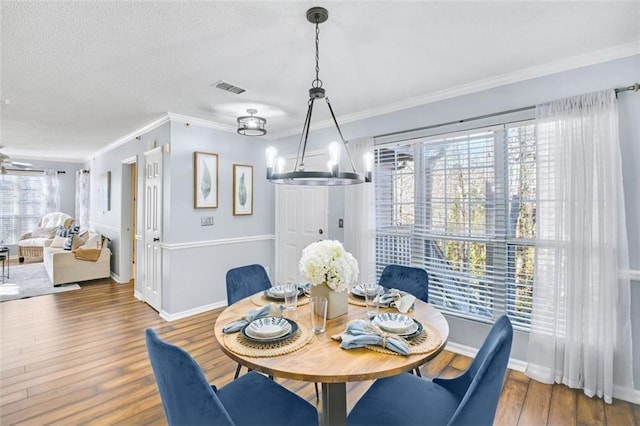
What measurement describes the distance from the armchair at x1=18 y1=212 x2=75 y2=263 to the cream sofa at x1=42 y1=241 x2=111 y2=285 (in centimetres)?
193

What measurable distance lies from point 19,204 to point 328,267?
9327 mm

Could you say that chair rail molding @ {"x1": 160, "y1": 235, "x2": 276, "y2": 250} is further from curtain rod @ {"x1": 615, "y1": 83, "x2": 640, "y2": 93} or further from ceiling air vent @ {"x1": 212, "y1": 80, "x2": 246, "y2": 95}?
curtain rod @ {"x1": 615, "y1": 83, "x2": 640, "y2": 93}

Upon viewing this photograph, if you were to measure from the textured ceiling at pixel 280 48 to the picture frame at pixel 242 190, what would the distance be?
111 centimetres

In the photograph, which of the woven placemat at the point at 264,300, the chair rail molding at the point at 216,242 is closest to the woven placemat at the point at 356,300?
the woven placemat at the point at 264,300

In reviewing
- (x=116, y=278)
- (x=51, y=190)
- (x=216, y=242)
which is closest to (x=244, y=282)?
(x=216, y=242)

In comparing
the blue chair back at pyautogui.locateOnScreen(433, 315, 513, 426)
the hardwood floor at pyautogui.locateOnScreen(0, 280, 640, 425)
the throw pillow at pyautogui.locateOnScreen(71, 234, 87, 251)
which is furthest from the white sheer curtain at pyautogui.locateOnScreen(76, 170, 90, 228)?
the blue chair back at pyautogui.locateOnScreen(433, 315, 513, 426)

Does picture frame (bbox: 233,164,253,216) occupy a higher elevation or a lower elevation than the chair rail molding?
higher

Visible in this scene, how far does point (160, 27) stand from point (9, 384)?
2868 millimetres

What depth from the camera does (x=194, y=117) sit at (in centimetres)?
372

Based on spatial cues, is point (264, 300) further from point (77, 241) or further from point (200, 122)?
point (77, 241)

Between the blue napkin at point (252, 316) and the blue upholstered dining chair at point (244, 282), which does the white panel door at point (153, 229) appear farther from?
the blue napkin at point (252, 316)

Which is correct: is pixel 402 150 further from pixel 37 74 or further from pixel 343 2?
pixel 37 74

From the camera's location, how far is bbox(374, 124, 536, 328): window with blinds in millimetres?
2529

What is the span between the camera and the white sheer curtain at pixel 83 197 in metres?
7.24
